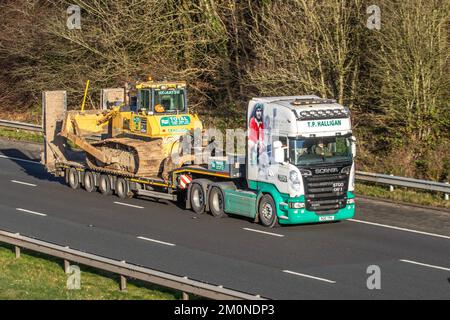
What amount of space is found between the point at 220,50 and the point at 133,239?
18.8 m

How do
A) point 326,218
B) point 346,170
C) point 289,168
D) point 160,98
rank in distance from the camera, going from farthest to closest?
point 160,98
point 346,170
point 326,218
point 289,168

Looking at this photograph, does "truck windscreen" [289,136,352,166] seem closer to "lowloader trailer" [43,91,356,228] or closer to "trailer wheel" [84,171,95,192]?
"lowloader trailer" [43,91,356,228]

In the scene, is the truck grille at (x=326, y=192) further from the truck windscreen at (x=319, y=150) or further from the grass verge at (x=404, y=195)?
the grass verge at (x=404, y=195)

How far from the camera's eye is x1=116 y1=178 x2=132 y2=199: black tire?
27580mm

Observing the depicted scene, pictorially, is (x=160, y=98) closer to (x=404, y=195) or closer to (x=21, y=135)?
(x=404, y=195)

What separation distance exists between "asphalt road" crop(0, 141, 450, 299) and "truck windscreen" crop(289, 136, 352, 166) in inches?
67.4

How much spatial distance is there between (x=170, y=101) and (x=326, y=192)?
673 cm

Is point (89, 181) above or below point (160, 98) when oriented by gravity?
below

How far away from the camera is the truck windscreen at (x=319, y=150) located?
22453 millimetres

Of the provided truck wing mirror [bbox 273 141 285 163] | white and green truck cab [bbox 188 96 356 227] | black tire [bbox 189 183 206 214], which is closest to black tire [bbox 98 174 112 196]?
black tire [bbox 189 183 206 214]

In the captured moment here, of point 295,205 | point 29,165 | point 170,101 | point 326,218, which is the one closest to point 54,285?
point 295,205

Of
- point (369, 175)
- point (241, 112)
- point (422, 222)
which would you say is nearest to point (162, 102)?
point (369, 175)

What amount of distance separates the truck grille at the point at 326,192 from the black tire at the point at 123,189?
6.89m

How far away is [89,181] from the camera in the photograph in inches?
1143
